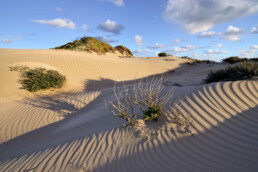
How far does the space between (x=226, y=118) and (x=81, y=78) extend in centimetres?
994

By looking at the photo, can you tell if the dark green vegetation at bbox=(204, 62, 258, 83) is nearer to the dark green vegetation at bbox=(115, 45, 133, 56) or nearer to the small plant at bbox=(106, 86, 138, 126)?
the small plant at bbox=(106, 86, 138, 126)

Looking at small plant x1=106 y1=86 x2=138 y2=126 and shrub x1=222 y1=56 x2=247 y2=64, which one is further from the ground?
shrub x1=222 y1=56 x2=247 y2=64

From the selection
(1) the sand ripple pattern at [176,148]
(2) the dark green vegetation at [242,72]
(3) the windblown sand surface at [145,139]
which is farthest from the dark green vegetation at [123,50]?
(1) the sand ripple pattern at [176,148]

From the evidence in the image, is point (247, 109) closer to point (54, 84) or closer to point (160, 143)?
point (160, 143)

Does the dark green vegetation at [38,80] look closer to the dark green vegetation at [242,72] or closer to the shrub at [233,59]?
the dark green vegetation at [242,72]

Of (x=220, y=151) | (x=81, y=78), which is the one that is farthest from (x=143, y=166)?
(x=81, y=78)

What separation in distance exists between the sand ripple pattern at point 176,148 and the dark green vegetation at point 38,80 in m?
5.08

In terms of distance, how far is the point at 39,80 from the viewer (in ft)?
27.8

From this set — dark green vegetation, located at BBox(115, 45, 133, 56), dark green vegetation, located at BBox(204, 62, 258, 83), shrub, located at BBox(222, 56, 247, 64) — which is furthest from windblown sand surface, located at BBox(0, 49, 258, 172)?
dark green vegetation, located at BBox(115, 45, 133, 56)

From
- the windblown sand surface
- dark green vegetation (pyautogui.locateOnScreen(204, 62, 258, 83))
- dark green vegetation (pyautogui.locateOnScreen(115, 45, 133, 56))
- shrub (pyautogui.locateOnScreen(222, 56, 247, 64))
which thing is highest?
dark green vegetation (pyautogui.locateOnScreen(115, 45, 133, 56))

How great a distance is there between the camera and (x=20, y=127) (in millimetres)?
4941

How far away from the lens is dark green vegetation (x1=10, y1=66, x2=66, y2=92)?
826 centimetres

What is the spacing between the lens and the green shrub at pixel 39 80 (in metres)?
8.25

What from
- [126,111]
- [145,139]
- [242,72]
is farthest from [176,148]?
[242,72]
